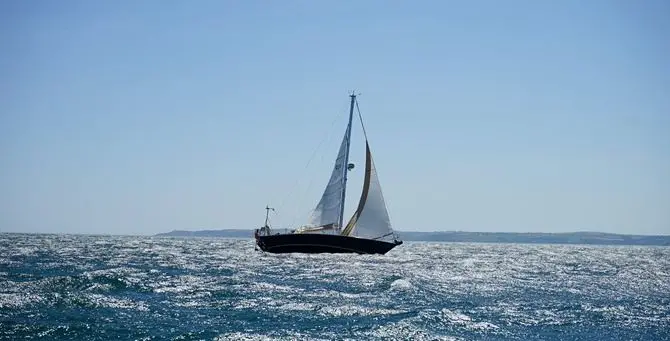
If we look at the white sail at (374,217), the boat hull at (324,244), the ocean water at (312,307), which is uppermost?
the white sail at (374,217)

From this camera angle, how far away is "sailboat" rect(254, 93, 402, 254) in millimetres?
68062

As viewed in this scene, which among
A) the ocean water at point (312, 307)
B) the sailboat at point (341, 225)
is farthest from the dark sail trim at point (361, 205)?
the ocean water at point (312, 307)

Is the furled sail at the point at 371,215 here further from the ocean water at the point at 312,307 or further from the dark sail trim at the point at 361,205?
the ocean water at the point at 312,307

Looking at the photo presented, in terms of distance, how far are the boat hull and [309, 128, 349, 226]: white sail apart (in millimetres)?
3574

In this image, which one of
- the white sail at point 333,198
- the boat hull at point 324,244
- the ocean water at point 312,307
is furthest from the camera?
the white sail at point 333,198

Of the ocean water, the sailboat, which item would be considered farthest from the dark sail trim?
the ocean water

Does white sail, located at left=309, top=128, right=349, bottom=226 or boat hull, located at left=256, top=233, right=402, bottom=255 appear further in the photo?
white sail, located at left=309, top=128, right=349, bottom=226

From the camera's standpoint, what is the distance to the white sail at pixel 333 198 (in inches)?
2803

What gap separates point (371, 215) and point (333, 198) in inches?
187

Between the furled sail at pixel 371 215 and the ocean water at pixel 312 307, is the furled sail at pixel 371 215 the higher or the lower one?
the higher one

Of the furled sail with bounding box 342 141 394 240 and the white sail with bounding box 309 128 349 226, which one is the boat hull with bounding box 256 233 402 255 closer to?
the furled sail with bounding box 342 141 394 240

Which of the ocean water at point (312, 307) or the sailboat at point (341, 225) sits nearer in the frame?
the ocean water at point (312, 307)

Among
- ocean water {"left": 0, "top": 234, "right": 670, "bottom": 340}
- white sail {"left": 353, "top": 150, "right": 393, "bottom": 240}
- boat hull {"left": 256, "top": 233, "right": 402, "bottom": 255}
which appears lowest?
ocean water {"left": 0, "top": 234, "right": 670, "bottom": 340}

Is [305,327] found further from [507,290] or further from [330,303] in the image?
[507,290]
